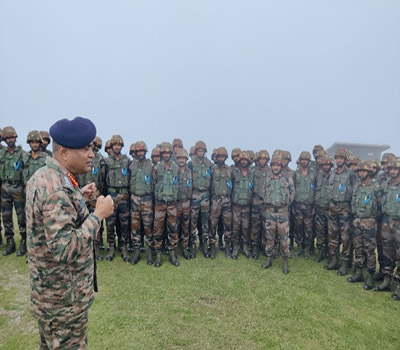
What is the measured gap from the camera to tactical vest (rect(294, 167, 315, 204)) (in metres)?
7.70

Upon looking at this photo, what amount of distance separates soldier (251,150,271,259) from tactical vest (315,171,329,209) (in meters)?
1.53

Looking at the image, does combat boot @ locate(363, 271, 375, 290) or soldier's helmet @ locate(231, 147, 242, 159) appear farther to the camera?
soldier's helmet @ locate(231, 147, 242, 159)

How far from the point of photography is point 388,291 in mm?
6031

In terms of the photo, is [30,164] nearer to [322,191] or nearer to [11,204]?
[11,204]

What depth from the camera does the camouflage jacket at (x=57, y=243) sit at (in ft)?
6.28

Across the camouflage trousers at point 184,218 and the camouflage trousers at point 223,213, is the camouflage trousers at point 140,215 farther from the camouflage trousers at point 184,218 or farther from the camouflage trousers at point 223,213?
the camouflage trousers at point 223,213

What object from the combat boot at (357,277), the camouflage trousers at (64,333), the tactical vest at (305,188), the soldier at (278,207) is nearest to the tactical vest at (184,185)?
the soldier at (278,207)

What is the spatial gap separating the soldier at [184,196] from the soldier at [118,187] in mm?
1402

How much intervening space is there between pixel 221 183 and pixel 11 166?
5.70m

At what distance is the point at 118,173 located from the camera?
23.0 ft

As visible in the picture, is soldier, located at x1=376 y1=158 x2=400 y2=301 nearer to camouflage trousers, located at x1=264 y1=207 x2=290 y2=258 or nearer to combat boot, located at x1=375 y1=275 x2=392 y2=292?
combat boot, located at x1=375 y1=275 x2=392 y2=292

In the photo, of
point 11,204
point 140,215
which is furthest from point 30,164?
point 140,215

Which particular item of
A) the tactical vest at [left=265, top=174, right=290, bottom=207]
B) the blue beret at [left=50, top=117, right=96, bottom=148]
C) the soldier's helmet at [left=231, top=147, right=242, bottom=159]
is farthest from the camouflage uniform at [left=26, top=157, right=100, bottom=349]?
the soldier's helmet at [left=231, top=147, right=242, bottom=159]

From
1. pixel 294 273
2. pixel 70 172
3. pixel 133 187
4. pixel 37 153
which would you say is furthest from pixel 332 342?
pixel 37 153
